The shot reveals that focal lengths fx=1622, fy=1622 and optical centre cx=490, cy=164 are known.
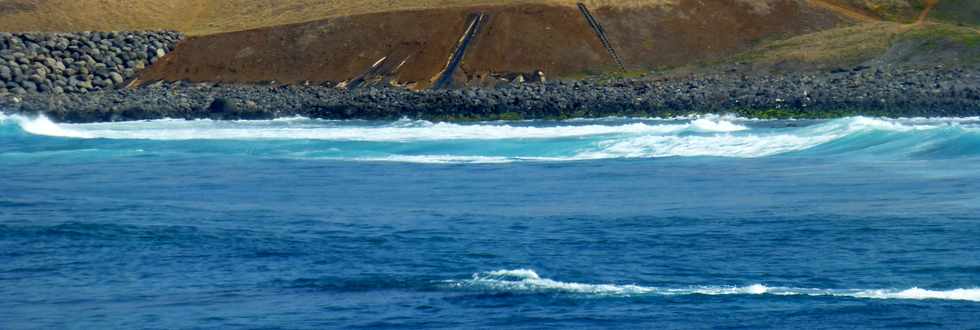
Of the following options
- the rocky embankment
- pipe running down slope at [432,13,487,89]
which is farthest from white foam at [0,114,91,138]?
pipe running down slope at [432,13,487,89]

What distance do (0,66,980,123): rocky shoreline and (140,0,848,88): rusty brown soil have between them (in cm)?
188

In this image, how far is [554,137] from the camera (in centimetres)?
3884

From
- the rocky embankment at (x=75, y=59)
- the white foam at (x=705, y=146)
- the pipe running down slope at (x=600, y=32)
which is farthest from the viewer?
the rocky embankment at (x=75, y=59)

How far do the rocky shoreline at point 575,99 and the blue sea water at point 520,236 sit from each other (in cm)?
541

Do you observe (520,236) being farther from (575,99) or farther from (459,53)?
(459,53)

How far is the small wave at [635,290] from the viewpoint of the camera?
51.0 ft

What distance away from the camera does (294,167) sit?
3316 cm

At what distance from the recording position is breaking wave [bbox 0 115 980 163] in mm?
32562

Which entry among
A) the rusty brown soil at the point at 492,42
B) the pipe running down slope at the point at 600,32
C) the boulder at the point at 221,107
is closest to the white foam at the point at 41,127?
the boulder at the point at 221,107

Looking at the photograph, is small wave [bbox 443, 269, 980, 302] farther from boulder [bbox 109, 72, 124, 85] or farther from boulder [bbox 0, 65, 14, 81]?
boulder [bbox 0, 65, 14, 81]

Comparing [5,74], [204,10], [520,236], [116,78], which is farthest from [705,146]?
[204,10]

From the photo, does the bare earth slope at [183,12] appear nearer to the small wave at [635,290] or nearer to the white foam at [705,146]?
the white foam at [705,146]

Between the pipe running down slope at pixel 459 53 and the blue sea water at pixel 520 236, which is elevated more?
the pipe running down slope at pixel 459 53

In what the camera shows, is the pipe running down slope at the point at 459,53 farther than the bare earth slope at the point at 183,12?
No
